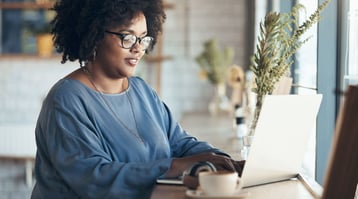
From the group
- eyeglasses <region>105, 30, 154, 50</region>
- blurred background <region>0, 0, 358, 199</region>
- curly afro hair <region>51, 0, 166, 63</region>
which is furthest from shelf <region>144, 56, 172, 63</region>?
eyeglasses <region>105, 30, 154, 50</region>

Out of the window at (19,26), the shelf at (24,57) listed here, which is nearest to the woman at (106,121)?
the shelf at (24,57)

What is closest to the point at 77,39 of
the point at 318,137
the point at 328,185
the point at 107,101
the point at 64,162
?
the point at 107,101

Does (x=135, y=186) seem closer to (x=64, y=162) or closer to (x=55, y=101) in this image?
(x=64, y=162)

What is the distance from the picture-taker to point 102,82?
2432 millimetres

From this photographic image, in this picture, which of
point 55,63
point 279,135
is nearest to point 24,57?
point 55,63

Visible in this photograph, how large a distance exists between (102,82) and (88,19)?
0.69 ft

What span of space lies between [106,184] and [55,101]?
0.31 m

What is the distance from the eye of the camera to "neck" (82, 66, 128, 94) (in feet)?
7.93

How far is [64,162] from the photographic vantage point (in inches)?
85.8

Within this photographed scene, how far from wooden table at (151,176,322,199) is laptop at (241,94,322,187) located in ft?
0.10

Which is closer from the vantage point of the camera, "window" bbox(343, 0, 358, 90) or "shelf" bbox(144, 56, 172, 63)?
"window" bbox(343, 0, 358, 90)

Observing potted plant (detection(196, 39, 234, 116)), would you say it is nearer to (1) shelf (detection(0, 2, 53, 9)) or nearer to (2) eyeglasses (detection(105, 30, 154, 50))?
(1) shelf (detection(0, 2, 53, 9))

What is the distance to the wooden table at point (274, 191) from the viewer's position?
206 centimetres

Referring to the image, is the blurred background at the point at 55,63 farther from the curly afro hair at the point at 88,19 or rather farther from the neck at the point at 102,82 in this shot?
the neck at the point at 102,82
